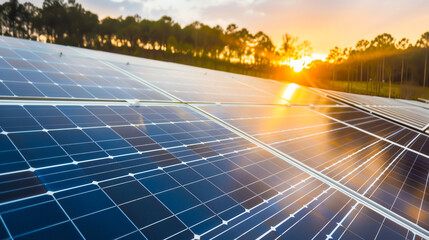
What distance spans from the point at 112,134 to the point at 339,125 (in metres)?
10.2

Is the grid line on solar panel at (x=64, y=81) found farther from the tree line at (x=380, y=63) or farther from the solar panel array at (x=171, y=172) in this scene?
the tree line at (x=380, y=63)

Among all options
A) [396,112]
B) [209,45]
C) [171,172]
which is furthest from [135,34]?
[171,172]

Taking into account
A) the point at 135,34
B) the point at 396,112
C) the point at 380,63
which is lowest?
the point at 396,112

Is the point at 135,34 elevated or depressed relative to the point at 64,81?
elevated

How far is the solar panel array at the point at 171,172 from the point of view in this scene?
3.13m

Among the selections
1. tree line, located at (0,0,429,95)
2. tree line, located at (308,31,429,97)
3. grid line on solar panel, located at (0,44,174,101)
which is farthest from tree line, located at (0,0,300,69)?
grid line on solar panel, located at (0,44,174,101)

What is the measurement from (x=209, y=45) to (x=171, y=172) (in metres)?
104

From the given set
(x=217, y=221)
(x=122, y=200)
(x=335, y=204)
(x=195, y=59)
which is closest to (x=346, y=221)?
(x=335, y=204)

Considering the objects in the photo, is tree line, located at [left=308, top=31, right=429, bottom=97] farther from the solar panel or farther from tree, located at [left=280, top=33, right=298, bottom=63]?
the solar panel

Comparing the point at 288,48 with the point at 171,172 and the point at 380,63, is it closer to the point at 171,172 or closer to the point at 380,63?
the point at 380,63

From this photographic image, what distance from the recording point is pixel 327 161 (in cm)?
704

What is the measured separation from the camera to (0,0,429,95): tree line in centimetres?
8250

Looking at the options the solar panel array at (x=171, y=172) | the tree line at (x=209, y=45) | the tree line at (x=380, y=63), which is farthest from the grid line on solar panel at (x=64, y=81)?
the tree line at (x=380, y=63)

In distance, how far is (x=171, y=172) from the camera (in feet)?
14.6
